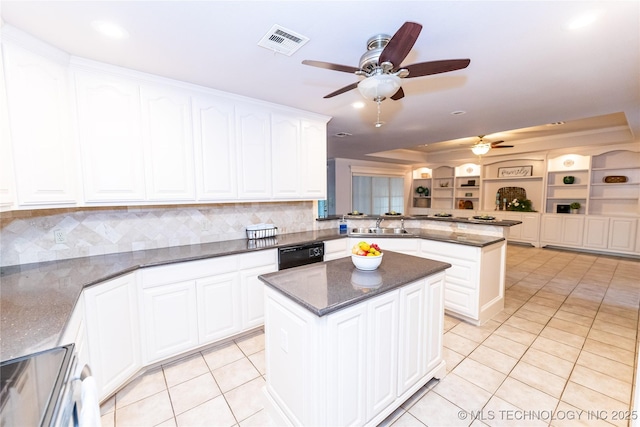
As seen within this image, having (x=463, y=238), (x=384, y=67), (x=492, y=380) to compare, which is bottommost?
→ (x=492, y=380)

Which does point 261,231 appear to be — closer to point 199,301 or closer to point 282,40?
point 199,301

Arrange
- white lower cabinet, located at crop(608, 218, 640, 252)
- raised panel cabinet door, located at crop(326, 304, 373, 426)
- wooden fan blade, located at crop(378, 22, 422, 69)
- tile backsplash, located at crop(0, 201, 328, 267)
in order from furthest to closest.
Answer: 1. white lower cabinet, located at crop(608, 218, 640, 252)
2. tile backsplash, located at crop(0, 201, 328, 267)
3. raised panel cabinet door, located at crop(326, 304, 373, 426)
4. wooden fan blade, located at crop(378, 22, 422, 69)

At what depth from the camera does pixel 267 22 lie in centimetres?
160

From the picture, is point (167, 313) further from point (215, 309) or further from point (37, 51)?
point (37, 51)

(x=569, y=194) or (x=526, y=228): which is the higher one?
(x=569, y=194)

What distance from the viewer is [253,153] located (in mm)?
2965

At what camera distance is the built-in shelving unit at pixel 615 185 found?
560 centimetres

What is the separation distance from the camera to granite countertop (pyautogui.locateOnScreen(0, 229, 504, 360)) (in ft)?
3.71

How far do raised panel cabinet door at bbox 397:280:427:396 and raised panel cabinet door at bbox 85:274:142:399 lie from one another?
6.54ft

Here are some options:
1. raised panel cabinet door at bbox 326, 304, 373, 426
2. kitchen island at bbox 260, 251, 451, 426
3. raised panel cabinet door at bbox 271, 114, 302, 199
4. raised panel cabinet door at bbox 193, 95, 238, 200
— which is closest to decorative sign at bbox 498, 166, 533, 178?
raised panel cabinet door at bbox 271, 114, 302, 199

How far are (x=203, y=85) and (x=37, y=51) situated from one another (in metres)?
1.10

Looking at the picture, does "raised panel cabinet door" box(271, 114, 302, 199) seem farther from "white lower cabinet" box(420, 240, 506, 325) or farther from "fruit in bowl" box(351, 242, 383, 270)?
"white lower cabinet" box(420, 240, 506, 325)

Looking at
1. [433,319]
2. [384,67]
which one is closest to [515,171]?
[433,319]

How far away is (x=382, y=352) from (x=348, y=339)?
13.3 inches
